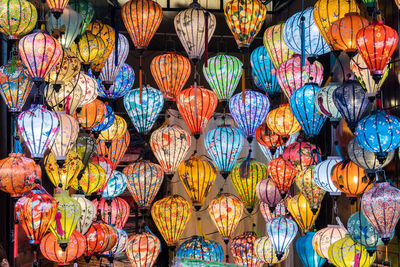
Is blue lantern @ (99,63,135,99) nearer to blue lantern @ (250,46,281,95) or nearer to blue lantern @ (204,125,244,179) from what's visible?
blue lantern @ (204,125,244,179)

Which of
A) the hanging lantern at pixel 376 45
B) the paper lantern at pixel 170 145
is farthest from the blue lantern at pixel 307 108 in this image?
the paper lantern at pixel 170 145

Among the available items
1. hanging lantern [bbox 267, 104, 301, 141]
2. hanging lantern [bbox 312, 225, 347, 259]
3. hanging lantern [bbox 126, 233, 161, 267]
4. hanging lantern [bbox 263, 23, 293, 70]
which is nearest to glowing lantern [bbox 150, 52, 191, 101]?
hanging lantern [bbox 263, 23, 293, 70]

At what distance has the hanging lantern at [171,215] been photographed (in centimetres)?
555

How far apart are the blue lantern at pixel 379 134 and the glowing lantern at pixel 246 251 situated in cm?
228

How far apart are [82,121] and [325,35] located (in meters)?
2.09

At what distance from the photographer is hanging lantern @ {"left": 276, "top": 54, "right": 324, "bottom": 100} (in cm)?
509

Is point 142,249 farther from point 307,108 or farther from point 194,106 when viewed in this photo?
point 307,108

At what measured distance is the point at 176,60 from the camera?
5504 mm

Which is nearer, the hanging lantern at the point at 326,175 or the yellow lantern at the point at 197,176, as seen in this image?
the hanging lantern at the point at 326,175

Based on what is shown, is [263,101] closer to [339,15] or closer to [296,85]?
[296,85]

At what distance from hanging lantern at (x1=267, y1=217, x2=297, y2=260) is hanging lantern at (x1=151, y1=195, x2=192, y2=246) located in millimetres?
747

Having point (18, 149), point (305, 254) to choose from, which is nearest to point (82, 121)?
point (18, 149)

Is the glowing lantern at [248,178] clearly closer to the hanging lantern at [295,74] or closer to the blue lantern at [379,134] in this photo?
the hanging lantern at [295,74]

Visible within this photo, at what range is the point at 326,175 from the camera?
4707 mm
